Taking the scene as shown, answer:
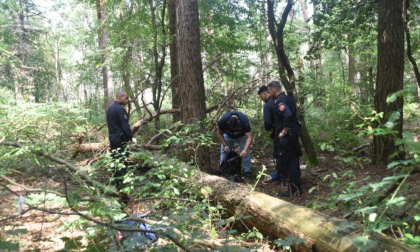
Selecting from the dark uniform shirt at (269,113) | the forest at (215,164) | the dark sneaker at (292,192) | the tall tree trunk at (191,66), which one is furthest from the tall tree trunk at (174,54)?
the dark sneaker at (292,192)

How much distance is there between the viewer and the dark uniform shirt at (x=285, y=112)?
17.1 ft

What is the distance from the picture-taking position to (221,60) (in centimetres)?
1032

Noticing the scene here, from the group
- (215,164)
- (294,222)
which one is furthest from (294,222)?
(215,164)

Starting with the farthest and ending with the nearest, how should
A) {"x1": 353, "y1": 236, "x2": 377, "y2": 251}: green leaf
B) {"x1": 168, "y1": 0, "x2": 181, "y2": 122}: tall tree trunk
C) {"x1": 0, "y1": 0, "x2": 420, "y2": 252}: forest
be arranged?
{"x1": 168, "y1": 0, "x2": 181, "y2": 122}: tall tree trunk
{"x1": 0, "y1": 0, "x2": 420, "y2": 252}: forest
{"x1": 353, "y1": 236, "x2": 377, "y2": 251}: green leaf

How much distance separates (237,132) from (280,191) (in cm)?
161

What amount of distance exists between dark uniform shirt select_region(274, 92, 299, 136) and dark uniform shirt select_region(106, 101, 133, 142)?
290cm

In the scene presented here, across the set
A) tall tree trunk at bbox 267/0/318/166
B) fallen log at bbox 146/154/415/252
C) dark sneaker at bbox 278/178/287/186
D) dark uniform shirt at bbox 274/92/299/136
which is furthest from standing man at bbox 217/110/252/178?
fallen log at bbox 146/154/415/252

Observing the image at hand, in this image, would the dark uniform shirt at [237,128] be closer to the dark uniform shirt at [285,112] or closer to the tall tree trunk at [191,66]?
the tall tree trunk at [191,66]

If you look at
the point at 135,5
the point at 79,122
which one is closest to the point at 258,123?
the point at 79,122

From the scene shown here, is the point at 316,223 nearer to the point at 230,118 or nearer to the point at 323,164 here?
the point at 230,118

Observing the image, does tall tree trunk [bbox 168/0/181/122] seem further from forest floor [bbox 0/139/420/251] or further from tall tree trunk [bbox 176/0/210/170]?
tall tree trunk [bbox 176/0/210/170]

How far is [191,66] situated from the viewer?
599 cm

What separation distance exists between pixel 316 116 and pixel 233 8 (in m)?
4.46

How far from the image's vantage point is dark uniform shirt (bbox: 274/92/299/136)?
5.21 meters
